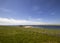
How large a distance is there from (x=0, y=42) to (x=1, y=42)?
0.50ft

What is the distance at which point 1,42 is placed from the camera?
12.0 metres

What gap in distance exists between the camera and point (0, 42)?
12.0 metres
